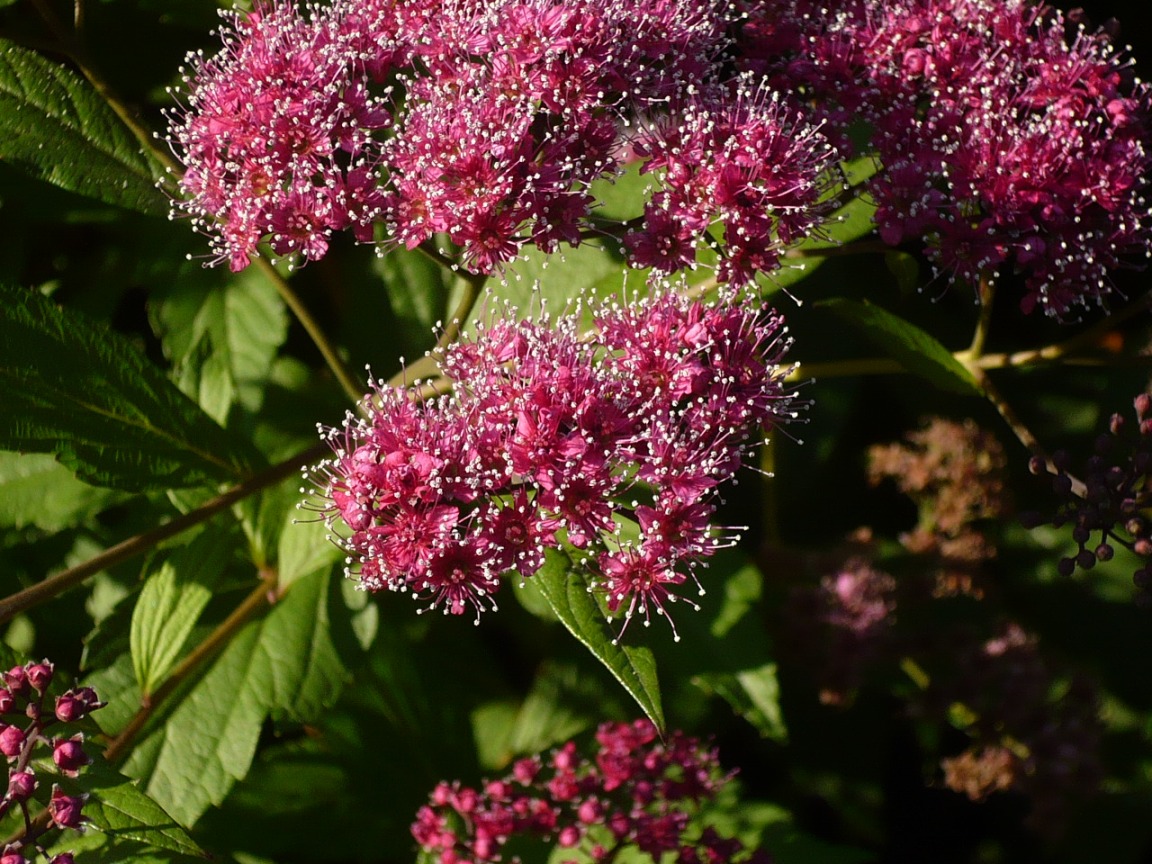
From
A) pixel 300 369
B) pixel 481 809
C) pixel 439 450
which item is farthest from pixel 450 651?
pixel 439 450

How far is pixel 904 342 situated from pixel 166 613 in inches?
57.7

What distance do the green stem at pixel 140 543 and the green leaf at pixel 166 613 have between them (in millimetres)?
67

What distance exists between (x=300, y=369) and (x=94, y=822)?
4.39 feet

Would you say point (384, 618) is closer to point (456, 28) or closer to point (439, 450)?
point (439, 450)

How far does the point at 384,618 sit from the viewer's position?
9.27 feet

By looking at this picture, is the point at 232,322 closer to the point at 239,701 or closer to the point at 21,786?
the point at 239,701

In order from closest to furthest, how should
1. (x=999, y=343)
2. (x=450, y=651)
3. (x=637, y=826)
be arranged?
1. (x=637, y=826)
2. (x=450, y=651)
3. (x=999, y=343)

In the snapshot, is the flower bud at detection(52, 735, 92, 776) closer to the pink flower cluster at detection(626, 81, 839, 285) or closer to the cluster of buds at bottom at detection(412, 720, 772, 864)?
the cluster of buds at bottom at detection(412, 720, 772, 864)

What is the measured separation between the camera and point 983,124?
2344 mm

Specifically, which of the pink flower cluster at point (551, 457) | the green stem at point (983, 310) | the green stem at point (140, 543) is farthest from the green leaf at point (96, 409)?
the green stem at point (983, 310)

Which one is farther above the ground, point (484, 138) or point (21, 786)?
point (484, 138)

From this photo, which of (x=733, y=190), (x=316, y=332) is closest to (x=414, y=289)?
(x=316, y=332)

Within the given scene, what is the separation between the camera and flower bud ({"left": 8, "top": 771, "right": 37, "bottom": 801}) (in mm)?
1711

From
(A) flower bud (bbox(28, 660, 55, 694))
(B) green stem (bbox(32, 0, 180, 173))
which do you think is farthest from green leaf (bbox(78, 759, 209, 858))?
(B) green stem (bbox(32, 0, 180, 173))
